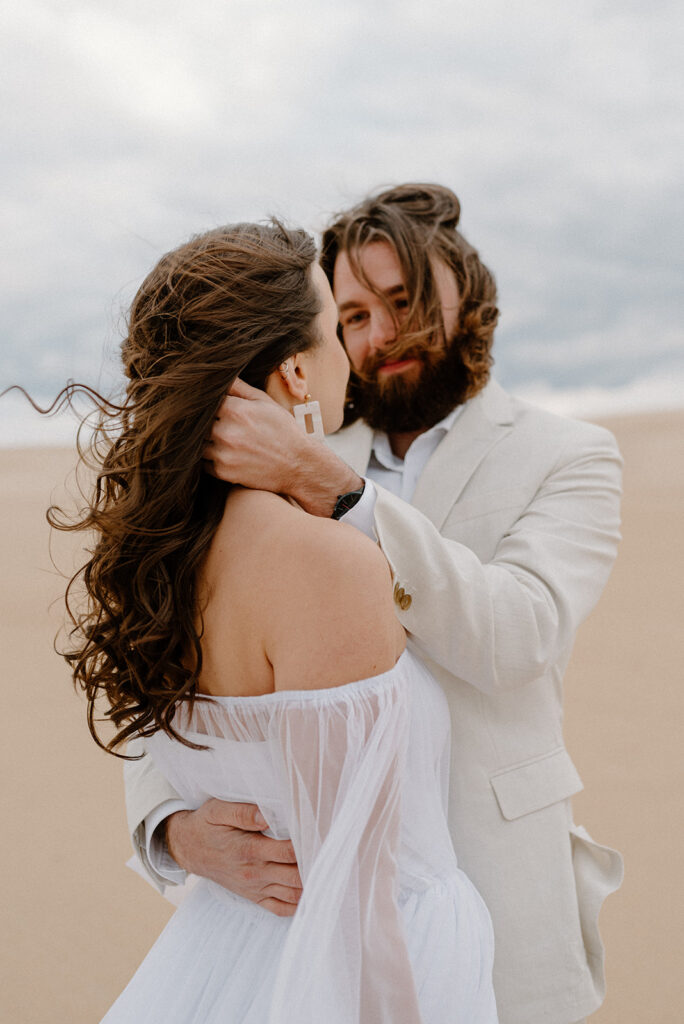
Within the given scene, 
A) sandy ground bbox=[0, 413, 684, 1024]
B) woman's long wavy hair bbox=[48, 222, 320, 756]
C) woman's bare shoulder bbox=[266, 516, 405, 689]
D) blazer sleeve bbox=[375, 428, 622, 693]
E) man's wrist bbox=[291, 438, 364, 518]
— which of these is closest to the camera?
woman's bare shoulder bbox=[266, 516, 405, 689]

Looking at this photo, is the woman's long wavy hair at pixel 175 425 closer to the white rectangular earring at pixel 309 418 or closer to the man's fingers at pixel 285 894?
the white rectangular earring at pixel 309 418

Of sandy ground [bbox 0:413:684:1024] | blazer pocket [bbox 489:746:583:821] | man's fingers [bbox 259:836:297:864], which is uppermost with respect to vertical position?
man's fingers [bbox 259:836:297:864]

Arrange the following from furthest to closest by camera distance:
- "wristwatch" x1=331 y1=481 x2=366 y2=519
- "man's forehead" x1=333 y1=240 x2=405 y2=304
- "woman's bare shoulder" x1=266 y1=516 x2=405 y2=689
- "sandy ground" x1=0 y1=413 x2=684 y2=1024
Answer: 1. "sandy ground" x1=0 y1=413 x2=684 y2=1024
2. "man's forehead" x1=333 y1=240 x2=405 y2=304
3. "wristwatch" x1=331 y1=481 x2=366 y2=519
4. "woman's bare shoulder" x1=266 y1=516 x2=405 y2=689

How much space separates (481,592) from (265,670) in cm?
66

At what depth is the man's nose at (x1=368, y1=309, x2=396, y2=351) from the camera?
9.24ft

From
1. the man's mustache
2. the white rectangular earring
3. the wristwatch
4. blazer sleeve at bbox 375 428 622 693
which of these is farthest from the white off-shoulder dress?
the man's mustache

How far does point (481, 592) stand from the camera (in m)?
2.00

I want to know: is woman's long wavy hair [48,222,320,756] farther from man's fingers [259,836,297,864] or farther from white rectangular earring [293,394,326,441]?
man's fingers [259,836,297,864]

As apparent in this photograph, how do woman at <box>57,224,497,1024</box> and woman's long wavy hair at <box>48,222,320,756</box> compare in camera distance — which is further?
woman's long wavy hair at <box>48,222,320,756</box>

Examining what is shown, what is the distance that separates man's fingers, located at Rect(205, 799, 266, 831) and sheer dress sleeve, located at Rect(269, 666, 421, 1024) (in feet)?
0.59

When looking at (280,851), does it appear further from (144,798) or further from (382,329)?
(382,329)

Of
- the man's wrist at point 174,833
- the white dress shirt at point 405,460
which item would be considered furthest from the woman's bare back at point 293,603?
the white dress shirt at point 405,460

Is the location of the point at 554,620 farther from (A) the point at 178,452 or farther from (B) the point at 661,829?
(B) the point at 661,829

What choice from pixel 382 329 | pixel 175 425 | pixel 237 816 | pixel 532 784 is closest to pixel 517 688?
pixel 532 784
